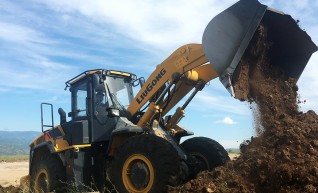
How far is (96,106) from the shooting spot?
8914mm

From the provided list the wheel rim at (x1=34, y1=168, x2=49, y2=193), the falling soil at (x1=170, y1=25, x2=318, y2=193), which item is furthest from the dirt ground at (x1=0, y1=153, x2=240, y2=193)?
the wheel rim at (x1=34, y1=168, x2=49, y2=193)

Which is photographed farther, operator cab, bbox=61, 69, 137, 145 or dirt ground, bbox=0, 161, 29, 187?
dirt ground, bbox=0, 161, 29, 187

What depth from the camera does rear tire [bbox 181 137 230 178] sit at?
831 cm

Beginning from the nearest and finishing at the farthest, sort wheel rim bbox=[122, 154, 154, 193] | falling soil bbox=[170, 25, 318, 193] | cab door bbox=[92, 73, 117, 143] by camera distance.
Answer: falling soil bbox=[170, 25, 318, 193] → wheel rim bbox=[122, 154, 154, 193] → cab door bbox=[92, 73, 117, 143]

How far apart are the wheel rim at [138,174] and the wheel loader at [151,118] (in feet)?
0.05

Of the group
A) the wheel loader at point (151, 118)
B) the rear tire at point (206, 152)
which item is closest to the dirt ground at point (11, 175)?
the wheel loader at point (151, 118)

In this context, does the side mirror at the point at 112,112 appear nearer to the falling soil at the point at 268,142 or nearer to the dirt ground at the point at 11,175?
the falling soil at the point at 268,142

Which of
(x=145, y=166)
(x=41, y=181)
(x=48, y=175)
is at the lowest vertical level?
(x=41, y=181)

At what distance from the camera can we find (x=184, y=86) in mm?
8266

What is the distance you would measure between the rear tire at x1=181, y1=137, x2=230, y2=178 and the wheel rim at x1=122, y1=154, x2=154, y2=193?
1.43 m

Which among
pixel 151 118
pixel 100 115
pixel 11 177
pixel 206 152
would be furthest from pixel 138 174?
pixel 11 177

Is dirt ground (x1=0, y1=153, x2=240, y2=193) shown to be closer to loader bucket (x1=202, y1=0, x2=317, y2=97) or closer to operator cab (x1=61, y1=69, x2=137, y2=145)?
loader bucket (x1=202, y1=0, x2=317, y2=97)

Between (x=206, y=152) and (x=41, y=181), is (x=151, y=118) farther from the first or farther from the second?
(x=41, y=181)

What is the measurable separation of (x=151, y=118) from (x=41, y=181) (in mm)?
3277
